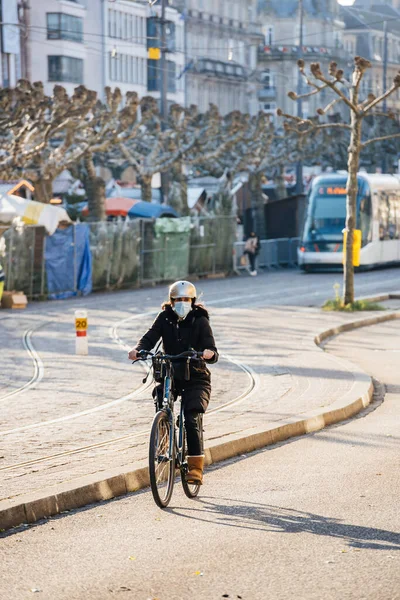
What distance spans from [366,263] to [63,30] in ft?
115

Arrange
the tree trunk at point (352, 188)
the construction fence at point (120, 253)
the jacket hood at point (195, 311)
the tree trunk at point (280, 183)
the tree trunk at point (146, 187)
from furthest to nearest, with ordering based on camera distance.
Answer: the tree trunk at point (280, 183) → the tree trunk at point (146, 187) → the construction fence at point (120, 253) → the tree trunk at point (352, 188) → the jacket hood at point (195, 311)

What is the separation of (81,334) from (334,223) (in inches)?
1037

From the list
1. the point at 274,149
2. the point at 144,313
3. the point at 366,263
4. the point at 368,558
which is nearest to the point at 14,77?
the point at 274,149

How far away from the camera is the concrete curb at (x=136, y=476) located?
855cm

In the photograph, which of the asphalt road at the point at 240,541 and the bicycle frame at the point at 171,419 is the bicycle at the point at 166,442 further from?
the asphalt road at the point at 240,541

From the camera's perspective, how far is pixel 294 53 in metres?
123

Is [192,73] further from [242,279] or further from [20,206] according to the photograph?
[20,206]

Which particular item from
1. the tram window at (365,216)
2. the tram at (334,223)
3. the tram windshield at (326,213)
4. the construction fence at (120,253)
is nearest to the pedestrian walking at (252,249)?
the construction fence at (120,253)

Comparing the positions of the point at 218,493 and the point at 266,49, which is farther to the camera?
the point at 266,49

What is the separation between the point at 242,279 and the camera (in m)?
42.3

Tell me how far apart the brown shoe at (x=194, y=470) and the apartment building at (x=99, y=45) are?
5917 centimetres

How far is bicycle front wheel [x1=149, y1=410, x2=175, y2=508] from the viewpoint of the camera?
883 cm

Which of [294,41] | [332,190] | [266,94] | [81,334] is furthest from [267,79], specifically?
[81,334]

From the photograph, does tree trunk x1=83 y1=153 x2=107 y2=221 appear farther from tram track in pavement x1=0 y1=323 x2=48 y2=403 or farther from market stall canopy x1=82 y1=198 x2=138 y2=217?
tram track in pavement x1=0 y1=323 x2=48 y2=403
